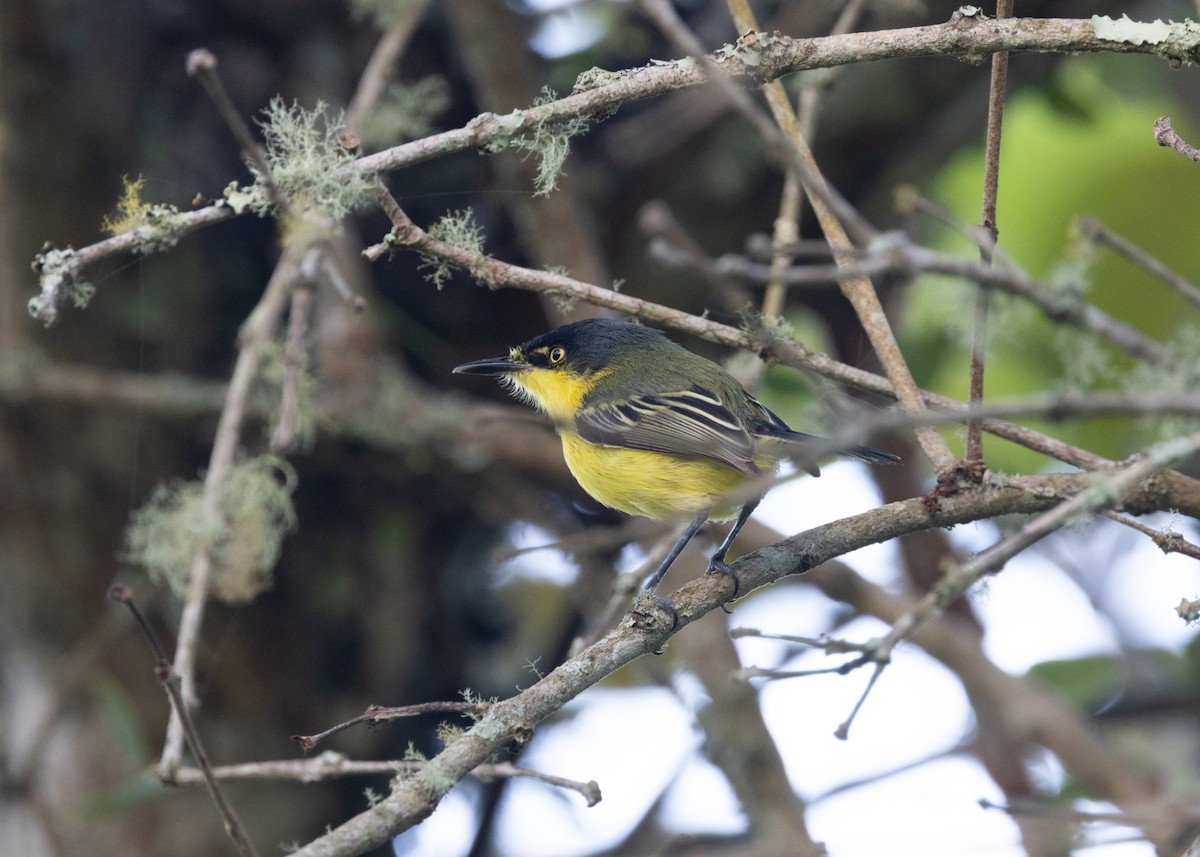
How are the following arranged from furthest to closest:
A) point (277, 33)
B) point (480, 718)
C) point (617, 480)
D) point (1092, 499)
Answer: point (277, 33) < point (617, 480) < point (480, 718) < point (1092, 499)

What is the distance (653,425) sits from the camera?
10.4 feet

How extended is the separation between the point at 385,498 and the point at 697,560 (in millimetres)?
1241

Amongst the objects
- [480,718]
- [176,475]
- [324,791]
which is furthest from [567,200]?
[480,718]

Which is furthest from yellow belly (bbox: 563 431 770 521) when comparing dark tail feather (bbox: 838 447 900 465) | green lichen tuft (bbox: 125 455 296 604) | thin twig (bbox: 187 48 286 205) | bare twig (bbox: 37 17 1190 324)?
thin twig (bbox: 187 48 286 205)

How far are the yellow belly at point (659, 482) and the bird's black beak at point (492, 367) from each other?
1.72ft

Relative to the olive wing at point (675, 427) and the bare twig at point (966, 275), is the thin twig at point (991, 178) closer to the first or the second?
the bare twig at point (966, 275)

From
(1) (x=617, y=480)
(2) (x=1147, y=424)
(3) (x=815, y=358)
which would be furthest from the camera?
(1) (x=617, y=480)

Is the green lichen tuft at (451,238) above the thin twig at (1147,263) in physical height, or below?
above

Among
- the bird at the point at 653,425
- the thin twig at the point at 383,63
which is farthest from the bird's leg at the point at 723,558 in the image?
the thin twig at the point at 383,63

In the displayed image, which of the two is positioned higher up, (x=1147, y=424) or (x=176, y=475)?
(x=176, y=475)

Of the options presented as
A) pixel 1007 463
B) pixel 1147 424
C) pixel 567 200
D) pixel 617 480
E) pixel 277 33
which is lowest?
pixel 1147 424

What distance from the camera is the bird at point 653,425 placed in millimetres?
2984

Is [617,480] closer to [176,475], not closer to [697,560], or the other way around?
[697,560]

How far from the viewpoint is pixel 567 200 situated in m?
4.10
